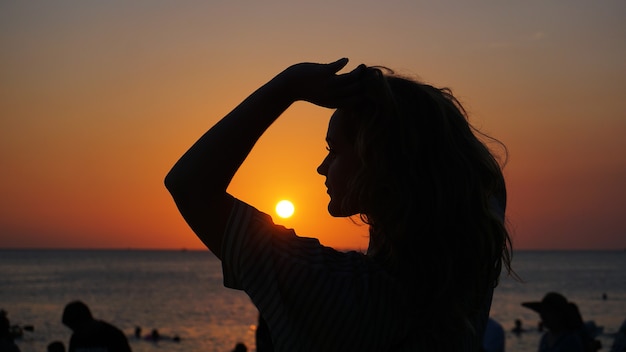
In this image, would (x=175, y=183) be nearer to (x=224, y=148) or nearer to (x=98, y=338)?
(x=224, y=148)

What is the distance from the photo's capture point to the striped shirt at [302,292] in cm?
163

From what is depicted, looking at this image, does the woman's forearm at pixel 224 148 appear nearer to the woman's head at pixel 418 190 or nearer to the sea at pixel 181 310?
the woman's head at pixel 418 190

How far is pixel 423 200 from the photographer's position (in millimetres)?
1683

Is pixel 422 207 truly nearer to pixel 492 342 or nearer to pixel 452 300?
pixel 452 300

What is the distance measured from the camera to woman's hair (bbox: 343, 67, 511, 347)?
1.68m

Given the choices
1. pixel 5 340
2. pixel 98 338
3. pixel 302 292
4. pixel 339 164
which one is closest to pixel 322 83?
pixel 339 164

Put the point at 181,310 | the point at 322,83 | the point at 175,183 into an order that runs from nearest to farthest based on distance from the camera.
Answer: the point at 175,183
the point at 322,83
the point at 181,310

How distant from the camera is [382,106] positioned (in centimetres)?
172

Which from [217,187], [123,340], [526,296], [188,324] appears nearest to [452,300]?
[217,187]

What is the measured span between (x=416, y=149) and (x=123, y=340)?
7690 mm

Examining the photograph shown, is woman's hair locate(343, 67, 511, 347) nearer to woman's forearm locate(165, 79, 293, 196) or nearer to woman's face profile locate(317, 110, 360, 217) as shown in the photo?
woman's face profile locate(317, 110, 360, 217)

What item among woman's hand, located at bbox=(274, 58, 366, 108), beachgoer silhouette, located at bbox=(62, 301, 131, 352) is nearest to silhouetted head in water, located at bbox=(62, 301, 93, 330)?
beachgoer silhouette, located at bbox=(62, 301, 131, 352)

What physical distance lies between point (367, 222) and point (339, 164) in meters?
0.13

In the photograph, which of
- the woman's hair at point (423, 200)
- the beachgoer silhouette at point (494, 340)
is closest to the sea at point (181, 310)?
the beachgoer silhouette at point (494, 340)
